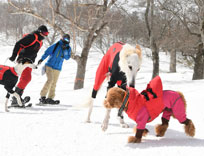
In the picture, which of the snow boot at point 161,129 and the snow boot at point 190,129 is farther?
the snow boot at point 161,129

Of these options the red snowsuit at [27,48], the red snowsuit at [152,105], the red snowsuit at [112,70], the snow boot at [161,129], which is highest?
the red snowsuit at [27,48]

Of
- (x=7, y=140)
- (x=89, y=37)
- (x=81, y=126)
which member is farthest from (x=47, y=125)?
(x=89, y=37)

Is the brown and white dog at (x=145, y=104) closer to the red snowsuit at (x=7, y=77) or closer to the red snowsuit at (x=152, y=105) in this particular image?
the red snowsuit at (x=152, y=105)

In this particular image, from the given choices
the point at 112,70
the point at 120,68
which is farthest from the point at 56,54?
the point at 120,68

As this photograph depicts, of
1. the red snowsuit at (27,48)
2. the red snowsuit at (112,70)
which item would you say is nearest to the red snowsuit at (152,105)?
the red snowsuit at (112,70)

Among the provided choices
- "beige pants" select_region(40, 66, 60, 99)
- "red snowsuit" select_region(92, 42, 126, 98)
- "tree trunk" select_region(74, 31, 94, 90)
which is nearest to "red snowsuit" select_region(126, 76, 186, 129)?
"red snowsuit" select_region(92, 42, 126, 98)

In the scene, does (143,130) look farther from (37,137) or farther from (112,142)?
(37,137)

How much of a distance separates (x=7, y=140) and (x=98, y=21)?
25.8ft

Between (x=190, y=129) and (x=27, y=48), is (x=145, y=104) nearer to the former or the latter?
(x=190, y=129)

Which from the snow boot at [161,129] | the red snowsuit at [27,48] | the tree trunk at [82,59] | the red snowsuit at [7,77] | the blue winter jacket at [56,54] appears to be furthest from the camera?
the tree trunk at [82,59]

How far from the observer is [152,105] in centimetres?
250

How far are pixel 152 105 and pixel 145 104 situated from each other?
76mm

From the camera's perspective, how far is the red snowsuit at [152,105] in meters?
2.47

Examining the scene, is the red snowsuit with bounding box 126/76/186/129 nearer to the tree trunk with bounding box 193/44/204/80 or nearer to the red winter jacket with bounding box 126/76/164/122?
the red winter jacket with bounding box 126/76/164/122
